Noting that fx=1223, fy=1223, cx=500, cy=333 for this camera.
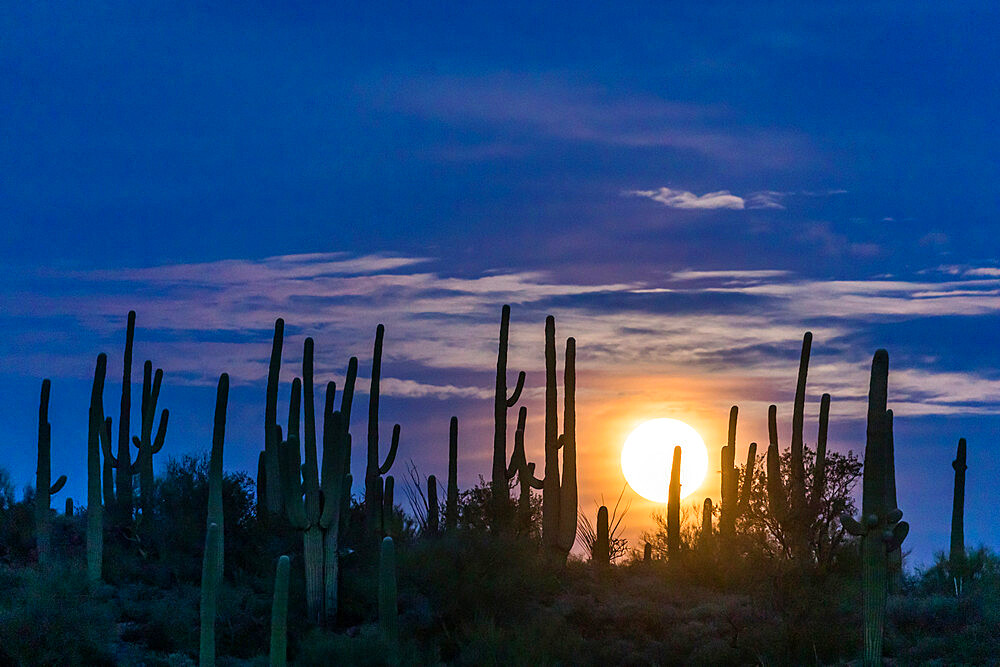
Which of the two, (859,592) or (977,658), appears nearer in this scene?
(977,658)

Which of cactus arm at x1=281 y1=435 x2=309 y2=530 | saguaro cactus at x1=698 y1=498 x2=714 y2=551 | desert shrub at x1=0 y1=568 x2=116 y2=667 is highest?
cactus arm at x1=281 y1=435 x2=309 y2=530

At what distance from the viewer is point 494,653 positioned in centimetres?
2455

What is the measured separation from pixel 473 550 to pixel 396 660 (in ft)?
17.7

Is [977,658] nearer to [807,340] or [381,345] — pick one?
[807,340]

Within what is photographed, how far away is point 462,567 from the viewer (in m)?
28.3

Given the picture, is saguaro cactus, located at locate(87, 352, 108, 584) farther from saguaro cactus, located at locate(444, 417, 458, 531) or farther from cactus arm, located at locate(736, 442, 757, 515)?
cactus arm, located at locate(736, 442, 757, 515)

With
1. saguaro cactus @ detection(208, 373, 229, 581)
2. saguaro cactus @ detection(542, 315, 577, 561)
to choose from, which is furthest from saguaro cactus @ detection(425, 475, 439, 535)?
saguaro cactus @ detection(208, 373, 229, 581)

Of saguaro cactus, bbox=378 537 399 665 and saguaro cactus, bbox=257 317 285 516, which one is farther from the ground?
saguaro cactus, bbox=257 317 285 516

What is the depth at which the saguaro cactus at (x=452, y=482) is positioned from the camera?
33.2 metres

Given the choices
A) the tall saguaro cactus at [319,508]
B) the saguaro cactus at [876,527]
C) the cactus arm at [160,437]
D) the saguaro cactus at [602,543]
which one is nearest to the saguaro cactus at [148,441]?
the cactus arm at [160,437]

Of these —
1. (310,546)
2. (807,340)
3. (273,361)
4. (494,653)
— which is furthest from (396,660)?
(807,340)

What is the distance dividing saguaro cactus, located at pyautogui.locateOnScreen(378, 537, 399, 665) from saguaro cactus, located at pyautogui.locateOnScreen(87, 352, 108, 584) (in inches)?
364

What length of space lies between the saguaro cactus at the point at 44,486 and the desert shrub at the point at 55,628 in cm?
516

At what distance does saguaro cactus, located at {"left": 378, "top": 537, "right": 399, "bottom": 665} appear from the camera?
23.7m
